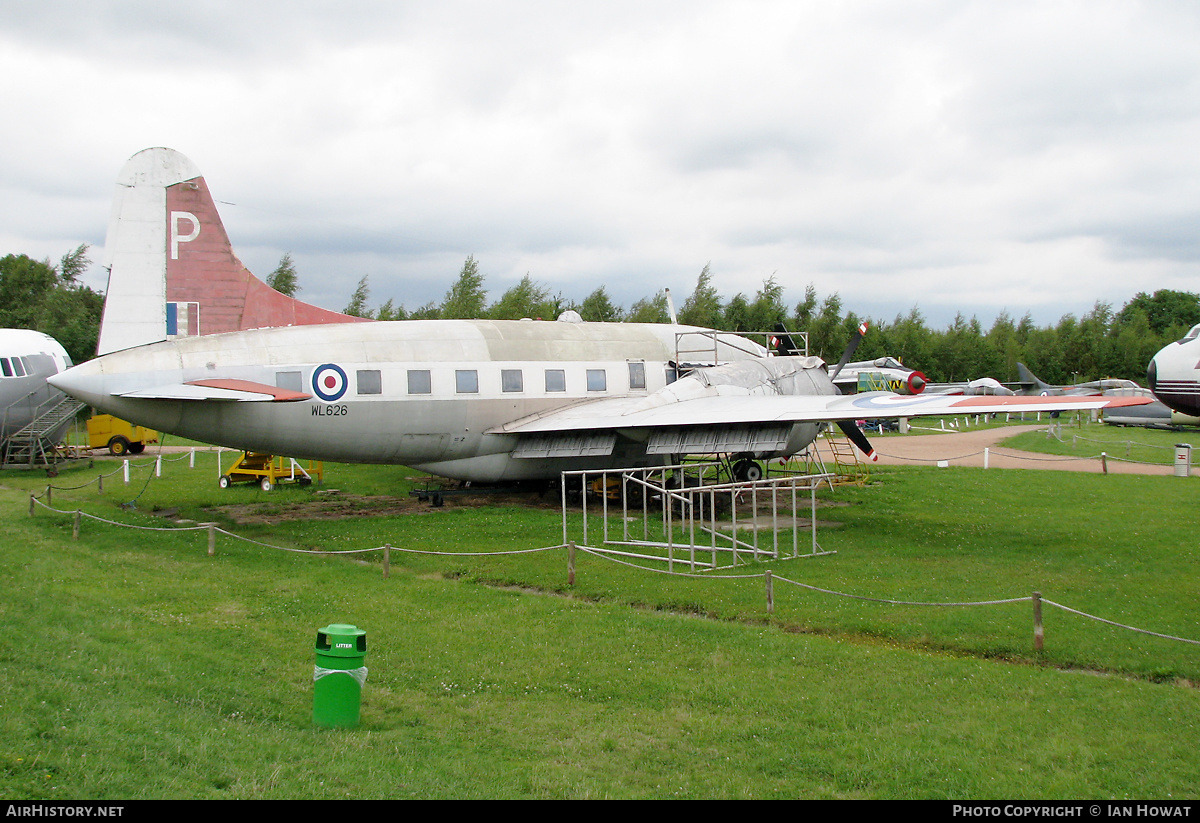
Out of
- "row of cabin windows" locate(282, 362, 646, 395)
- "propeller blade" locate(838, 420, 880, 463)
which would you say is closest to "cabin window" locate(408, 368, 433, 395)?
"row of cabin windows" locate(282, 362, 646, 395)

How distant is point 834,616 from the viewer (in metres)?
12.5

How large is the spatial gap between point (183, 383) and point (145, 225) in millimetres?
4344

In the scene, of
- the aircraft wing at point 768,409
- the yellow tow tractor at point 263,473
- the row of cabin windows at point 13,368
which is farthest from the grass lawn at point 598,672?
the row of cabin windows at point 13,368

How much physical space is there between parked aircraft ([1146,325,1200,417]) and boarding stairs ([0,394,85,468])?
42.0 metres

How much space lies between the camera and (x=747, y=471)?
81.8ft

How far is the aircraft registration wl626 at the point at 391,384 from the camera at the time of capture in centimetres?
1866

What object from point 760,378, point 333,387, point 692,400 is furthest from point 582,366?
point 333,387

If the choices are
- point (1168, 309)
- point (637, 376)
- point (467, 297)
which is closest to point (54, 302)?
point (467, 297)

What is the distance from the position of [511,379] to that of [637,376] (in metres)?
4.29

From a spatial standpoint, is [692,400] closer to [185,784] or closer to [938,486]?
[938,486]

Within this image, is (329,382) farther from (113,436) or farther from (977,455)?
(113,436)

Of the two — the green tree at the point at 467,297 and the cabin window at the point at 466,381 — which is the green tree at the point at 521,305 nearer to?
the green tree at the point at 467,297

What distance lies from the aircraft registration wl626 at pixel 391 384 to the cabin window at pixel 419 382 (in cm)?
3

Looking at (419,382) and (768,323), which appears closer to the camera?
(419,382)
